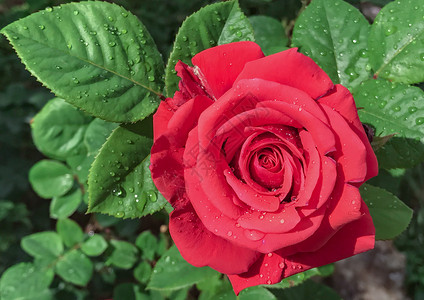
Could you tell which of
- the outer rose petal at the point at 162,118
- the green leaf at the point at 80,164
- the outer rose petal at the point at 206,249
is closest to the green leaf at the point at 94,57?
the outer rose petal at the point at 162,118

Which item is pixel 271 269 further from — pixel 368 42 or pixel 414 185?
pixel 414 185

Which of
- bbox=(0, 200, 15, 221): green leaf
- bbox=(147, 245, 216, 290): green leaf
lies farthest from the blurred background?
bbox=(147, 245, 216, 290): green leaf

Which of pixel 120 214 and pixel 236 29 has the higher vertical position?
pixel 236 29

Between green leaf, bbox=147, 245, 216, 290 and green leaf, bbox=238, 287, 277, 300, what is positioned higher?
green leaf, bbox=147, 245, 216, 290

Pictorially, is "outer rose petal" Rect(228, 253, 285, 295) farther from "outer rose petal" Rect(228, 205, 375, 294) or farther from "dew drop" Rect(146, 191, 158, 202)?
"dew drop" Rect(146, 191, 158, 202)

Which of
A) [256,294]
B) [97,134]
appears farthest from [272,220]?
[97,134]

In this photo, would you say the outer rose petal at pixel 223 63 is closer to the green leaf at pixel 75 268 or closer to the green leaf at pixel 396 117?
the green leaf at pixel 396 117

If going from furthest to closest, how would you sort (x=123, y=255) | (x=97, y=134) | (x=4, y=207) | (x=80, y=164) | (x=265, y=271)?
(x=4, y=207), (x=123, y=255), (x=80, y=164), (x=97, y=134), (x=265, y=271)

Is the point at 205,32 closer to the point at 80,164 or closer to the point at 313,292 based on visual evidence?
the point at 80,164
